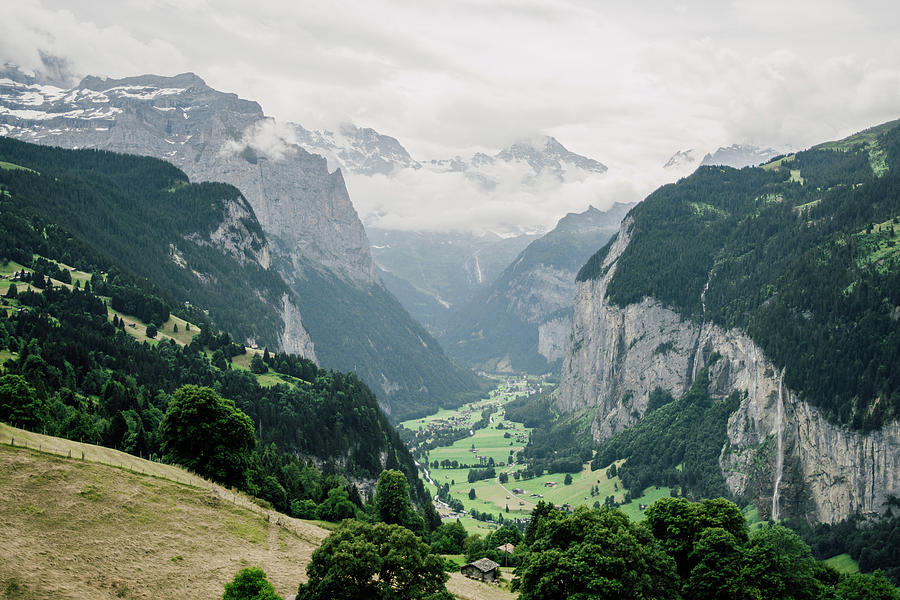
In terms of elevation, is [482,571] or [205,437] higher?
[205,437]

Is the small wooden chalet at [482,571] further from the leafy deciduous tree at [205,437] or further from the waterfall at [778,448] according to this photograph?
the waterfall at [778,448]

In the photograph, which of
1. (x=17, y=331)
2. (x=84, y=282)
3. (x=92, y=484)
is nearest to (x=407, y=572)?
(x=92, y=484)

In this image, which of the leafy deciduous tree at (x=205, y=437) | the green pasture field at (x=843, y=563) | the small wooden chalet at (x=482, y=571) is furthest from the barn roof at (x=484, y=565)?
the green pasture field at (x=843, y=563)

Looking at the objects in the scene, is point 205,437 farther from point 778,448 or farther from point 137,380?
point 778,448

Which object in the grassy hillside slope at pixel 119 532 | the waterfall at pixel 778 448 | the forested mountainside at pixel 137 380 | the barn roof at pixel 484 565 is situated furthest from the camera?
the waterfall at pixel 778 448

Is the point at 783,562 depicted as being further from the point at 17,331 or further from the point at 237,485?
the point at 17,331

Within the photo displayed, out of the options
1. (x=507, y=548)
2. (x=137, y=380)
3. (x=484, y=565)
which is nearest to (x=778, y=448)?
(x=507, y=548)
